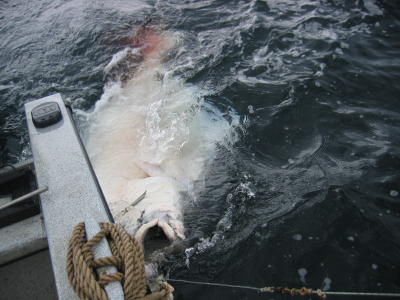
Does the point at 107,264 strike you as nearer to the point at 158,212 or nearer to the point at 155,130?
the point at 158,212

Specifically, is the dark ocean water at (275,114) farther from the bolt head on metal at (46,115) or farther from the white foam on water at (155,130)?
the bolt head on metal at (46,115)

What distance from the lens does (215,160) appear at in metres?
4.71

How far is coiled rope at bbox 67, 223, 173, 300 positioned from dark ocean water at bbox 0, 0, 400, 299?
4.79ft

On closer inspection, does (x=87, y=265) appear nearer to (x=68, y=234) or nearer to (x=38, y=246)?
(x=68, y=234)

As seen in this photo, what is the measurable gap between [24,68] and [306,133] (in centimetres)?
629

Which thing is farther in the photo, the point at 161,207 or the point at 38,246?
the point at 161,207

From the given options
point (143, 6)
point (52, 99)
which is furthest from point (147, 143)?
point (143, 6)

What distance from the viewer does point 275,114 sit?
5.21m

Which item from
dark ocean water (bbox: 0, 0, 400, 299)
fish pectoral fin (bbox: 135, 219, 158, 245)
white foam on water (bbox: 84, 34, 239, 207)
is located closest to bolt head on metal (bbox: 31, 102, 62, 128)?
fish pectoral fin (bbox: 135, 219, 158, 245)

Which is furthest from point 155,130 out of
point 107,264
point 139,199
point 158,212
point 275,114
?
point 107,264

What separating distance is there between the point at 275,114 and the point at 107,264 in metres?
3.92

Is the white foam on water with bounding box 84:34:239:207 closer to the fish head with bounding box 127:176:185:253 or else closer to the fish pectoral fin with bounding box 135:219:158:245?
the fish head with bounding box 127:176:185:253

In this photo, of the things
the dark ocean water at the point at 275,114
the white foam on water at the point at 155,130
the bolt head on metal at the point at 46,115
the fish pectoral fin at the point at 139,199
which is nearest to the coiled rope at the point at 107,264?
the bolt head on metal at the point at 46,115

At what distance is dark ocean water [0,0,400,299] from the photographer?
3.41 meters
